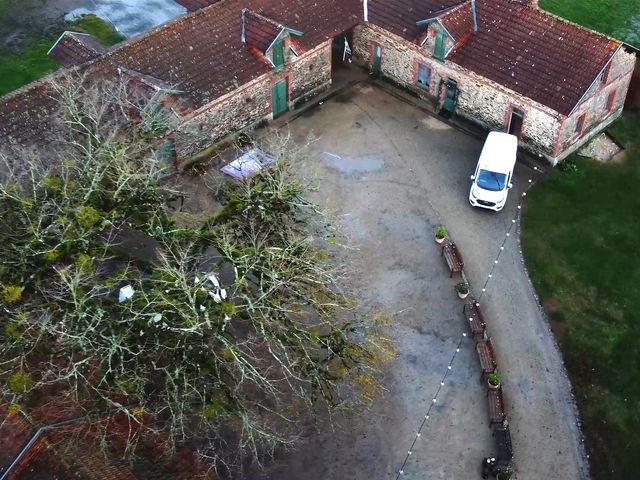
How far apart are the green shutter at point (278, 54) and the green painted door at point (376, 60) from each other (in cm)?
632

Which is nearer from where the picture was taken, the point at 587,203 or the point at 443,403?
the point at 443,403

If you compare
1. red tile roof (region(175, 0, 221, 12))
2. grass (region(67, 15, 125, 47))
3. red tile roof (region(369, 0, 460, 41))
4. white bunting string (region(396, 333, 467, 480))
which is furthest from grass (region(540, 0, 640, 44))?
grass (region(67, 15, 125, 47))

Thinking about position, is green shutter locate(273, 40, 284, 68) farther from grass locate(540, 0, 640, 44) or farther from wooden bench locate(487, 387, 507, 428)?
wooden bench locate(487, 387, 507, 428)

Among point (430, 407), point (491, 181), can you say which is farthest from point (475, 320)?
point (491, 181)

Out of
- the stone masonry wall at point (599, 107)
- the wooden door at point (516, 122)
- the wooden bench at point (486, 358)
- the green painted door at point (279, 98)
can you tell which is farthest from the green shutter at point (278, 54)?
the wooden bench at point (486, 358)

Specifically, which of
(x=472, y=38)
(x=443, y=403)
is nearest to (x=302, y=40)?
(x=472, y=38)

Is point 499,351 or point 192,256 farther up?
point 192,256

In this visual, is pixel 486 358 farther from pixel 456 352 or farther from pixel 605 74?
pixel 605 74

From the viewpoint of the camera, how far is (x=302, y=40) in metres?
37.0

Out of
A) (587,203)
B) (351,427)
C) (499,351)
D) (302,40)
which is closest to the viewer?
(351,427)

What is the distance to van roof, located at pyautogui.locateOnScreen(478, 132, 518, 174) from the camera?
33875mm

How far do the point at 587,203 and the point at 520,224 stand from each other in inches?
141

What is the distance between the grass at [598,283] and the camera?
2714 cm

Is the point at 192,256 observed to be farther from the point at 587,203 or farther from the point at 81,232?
the point at 587,203
